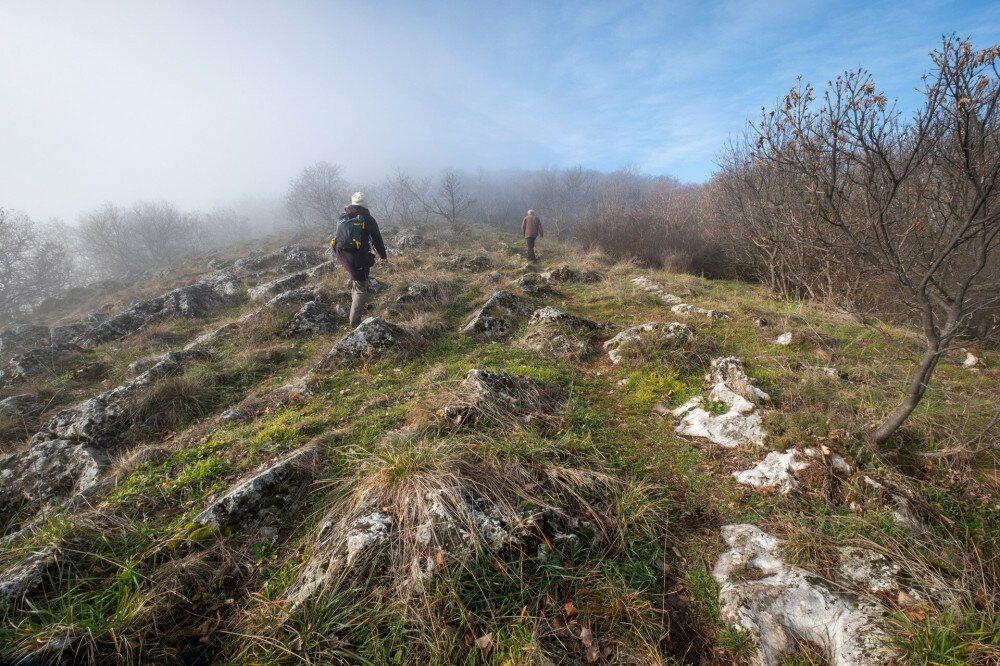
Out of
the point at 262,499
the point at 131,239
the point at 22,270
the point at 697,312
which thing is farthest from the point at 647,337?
the point at 131,239

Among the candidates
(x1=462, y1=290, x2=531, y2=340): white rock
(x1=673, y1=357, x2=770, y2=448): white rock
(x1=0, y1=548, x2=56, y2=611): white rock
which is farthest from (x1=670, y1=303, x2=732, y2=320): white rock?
(x1=0, y1=548, x2=56, y2=611): white rock

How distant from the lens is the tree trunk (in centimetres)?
285

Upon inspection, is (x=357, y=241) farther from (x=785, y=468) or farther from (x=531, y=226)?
A: (x=531, y=226)

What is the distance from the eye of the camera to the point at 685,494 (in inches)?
122

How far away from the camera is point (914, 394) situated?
3000 mm

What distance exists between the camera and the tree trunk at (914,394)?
2846 mm

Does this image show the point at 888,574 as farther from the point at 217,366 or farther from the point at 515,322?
the point at 217,366

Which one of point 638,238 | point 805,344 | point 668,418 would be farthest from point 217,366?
point 638,238

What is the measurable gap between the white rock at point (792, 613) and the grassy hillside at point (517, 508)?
0.07 m

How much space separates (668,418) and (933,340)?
85.5 inches

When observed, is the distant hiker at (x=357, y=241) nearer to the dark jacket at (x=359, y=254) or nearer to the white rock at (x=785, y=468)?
the dark jacket at (x=359, y=254)

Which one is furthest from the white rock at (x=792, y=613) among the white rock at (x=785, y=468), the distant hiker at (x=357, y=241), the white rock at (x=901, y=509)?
the distant hiker at (x=357, y=241)

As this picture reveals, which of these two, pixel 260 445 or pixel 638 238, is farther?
pixel 638 238

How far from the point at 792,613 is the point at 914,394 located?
2252 millimetres
